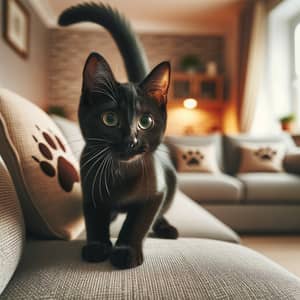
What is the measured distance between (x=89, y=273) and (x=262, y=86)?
4.11 meters

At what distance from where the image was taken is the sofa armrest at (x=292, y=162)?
8.05 ft

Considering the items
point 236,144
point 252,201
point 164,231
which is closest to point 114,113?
point 164,231

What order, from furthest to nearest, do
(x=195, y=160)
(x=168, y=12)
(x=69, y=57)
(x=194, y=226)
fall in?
(x=69, y=57) < (x=168, y=12) < (x=195, y=160) < (x=194, y=226)

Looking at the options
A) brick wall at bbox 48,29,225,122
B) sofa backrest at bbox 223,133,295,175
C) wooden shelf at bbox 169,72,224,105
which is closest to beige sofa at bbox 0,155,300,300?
sofa backrest at bbox 223,133,295,175

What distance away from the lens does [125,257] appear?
1.65 feet

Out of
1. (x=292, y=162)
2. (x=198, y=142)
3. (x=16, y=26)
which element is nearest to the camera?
(x=292, y=162)

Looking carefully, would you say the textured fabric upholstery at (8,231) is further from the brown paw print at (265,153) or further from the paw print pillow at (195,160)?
the brown paw print at (265,153)

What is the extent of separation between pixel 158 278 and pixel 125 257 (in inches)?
2.8

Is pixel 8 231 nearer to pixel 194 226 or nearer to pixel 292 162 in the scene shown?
pixel 194 226

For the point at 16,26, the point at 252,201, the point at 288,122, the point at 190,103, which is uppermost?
the point at 16,26

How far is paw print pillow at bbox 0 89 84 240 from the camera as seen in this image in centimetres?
60

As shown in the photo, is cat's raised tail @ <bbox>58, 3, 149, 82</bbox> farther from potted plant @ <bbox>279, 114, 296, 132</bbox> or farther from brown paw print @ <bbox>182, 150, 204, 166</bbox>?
potted plant @ <bbox>279, 114, 296, 132</bbox>

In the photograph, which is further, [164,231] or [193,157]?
[193,157]

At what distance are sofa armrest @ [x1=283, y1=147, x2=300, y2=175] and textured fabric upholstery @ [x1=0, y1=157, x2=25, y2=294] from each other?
7.94 feet
